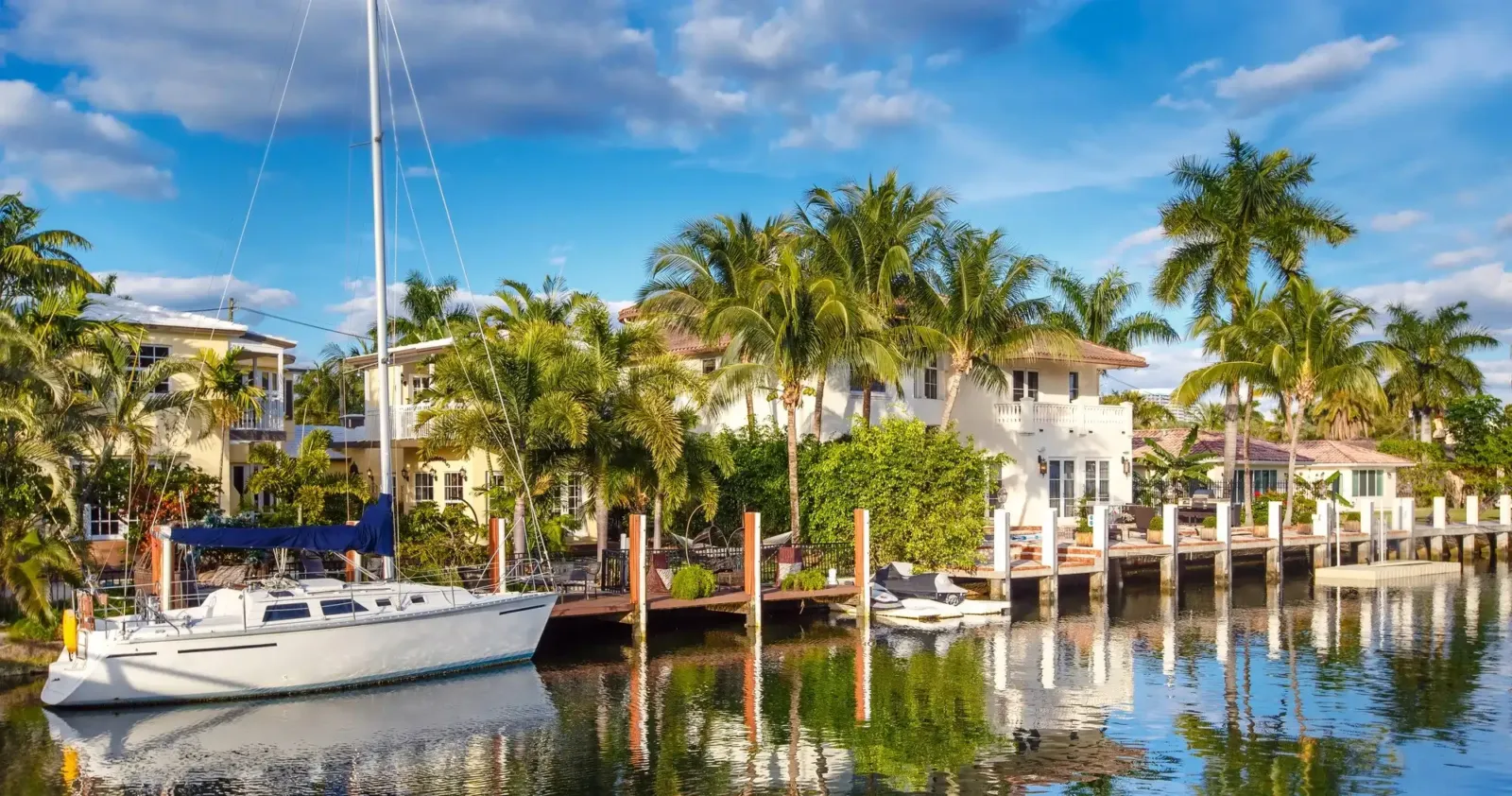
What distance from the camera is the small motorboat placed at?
29438 mm

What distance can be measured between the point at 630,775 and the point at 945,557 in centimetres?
1641

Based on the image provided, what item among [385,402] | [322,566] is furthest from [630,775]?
[322,566]

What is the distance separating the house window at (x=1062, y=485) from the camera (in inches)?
1645


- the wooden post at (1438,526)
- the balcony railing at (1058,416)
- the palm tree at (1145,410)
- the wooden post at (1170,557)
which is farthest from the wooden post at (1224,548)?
the palm tree at (1145,410)

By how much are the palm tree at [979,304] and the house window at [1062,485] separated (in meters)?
5.70

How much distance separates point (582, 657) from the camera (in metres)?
24.8

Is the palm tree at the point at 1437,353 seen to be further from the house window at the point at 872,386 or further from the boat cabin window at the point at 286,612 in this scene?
the boat cabin window at the point at 286,612

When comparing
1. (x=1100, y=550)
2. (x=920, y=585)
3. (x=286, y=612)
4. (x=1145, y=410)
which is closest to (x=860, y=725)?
(x=286, y=612)

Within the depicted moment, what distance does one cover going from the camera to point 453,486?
122 ft

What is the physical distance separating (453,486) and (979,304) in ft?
53.3

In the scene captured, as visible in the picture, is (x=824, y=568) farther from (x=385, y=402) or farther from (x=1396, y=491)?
A: (x=1396, y=491)

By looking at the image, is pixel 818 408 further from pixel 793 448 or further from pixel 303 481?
pixel 303 481

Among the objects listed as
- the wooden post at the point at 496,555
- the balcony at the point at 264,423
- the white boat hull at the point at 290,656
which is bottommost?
the white boat hull at the point at 290,656

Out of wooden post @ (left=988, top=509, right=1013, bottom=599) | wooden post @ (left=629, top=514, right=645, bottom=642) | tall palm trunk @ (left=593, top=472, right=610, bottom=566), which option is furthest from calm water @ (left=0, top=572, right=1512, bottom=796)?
wooden post @ (left=988, top=509, right=1013, bottom=599)
